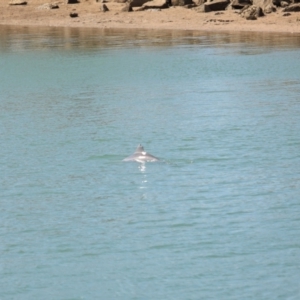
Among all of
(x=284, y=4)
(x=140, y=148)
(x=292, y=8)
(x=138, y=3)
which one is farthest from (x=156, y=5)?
(x=140, y=148)

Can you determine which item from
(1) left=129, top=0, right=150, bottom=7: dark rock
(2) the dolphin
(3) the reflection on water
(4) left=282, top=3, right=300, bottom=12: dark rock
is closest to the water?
(2) the dolphin

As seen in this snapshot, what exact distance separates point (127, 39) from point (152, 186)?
16.3 metres

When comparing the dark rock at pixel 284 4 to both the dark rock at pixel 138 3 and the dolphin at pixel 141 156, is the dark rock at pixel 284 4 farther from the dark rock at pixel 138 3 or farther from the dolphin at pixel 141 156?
the dolphin at pixel 141 156

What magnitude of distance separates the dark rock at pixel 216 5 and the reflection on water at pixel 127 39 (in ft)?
6.64

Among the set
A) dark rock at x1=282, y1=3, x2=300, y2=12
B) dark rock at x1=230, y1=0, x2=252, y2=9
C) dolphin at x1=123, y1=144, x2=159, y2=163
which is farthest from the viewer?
dark rock at x1=230, y1=0, x2=252, y2=9

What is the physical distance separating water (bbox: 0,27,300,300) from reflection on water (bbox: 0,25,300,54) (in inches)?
205

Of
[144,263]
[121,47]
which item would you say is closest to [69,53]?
[121,47]

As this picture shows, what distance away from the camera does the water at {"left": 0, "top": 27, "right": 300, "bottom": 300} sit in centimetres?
737

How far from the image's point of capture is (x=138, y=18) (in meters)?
30.0

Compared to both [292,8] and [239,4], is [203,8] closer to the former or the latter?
[239,4]

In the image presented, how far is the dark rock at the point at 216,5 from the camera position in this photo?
29.0m

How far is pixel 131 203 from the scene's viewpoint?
30.5ft

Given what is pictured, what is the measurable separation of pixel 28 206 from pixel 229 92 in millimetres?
7536

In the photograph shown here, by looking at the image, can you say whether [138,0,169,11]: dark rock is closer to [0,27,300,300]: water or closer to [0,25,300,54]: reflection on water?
[0,25,300,54]: reflection on water
